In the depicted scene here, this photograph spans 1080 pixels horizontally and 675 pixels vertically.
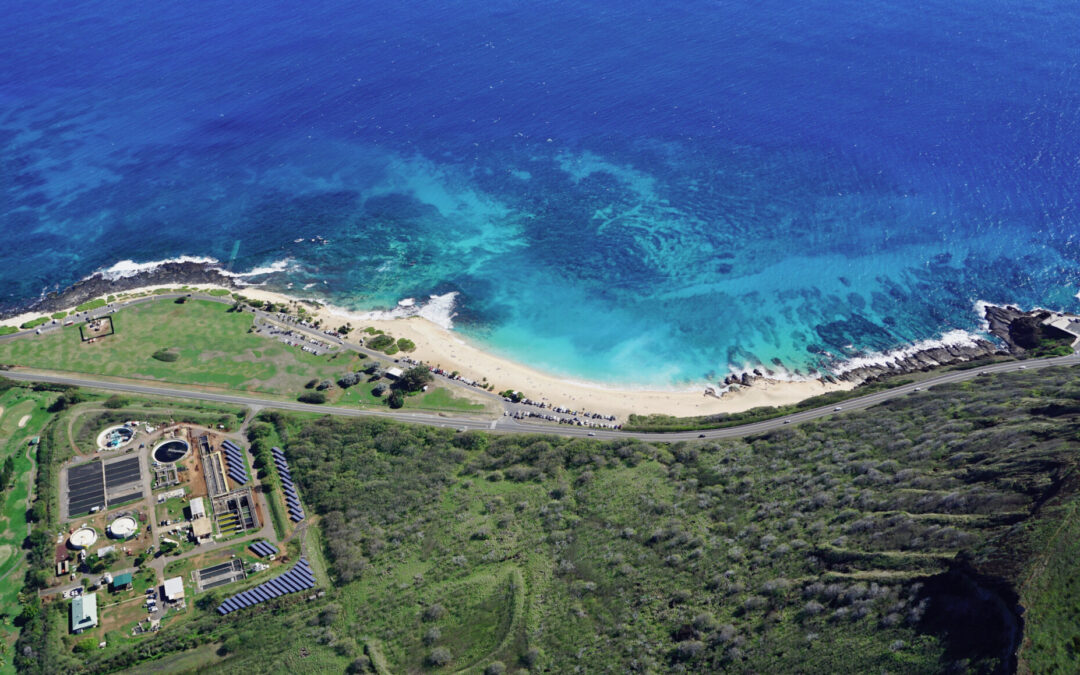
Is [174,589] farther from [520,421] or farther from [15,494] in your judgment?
[520,421]

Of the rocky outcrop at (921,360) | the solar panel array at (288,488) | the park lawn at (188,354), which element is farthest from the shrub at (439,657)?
the rocky outcrop at (921,360)

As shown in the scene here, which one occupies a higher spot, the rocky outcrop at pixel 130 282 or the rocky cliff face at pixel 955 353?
the rocky outcrop at pixel 130 282

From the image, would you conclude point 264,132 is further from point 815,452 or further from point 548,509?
point 815,452

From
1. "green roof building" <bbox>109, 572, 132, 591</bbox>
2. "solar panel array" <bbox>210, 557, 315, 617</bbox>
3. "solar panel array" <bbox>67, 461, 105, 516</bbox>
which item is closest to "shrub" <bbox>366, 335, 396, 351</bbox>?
"solar panel array" <bbox>67, 461, 105, 516</bbox>

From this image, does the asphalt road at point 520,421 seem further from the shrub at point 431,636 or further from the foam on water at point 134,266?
the shrub at point 431,636

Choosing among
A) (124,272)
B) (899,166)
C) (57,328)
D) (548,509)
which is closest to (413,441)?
(548,509)

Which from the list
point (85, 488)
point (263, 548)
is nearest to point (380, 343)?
point (263, 548)

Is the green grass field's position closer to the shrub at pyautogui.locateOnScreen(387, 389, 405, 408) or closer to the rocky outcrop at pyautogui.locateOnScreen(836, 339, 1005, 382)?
the shrub at pyautogui.locateOnScreen(387, 389, 405, 408)
